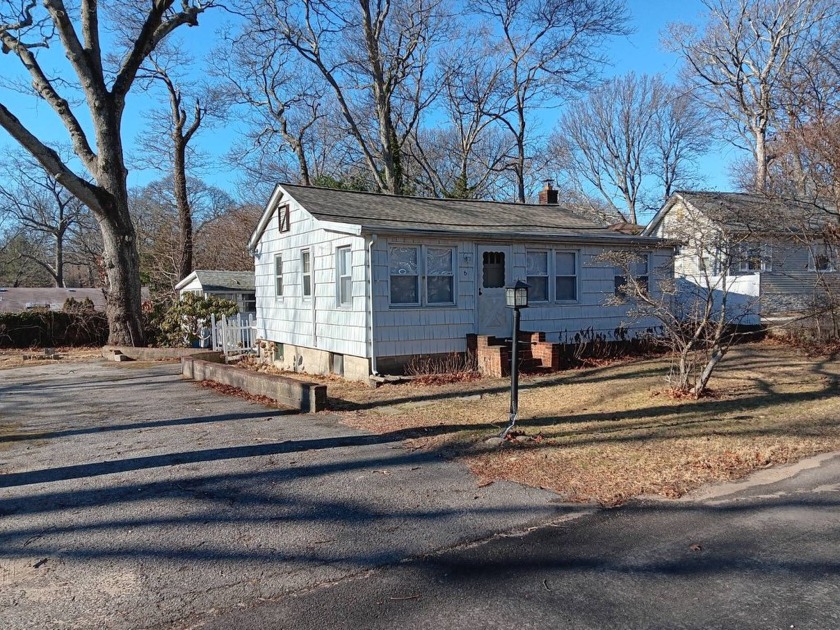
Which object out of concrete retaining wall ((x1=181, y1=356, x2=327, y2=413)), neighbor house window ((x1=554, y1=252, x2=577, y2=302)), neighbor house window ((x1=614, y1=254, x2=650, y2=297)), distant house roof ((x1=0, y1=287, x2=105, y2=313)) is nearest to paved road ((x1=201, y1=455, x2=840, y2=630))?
concrete retaining wall ((x1=181, y1=356, x2=327, y2=413))

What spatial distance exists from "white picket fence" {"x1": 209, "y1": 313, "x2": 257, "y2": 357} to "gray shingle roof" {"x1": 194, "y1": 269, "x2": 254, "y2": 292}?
6263 millimetres

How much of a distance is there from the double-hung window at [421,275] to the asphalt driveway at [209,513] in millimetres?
4412

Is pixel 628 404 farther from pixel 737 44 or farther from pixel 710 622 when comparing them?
pixel 737 44

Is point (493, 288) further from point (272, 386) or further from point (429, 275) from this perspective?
point (272, 386)

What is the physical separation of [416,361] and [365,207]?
13.1 feet

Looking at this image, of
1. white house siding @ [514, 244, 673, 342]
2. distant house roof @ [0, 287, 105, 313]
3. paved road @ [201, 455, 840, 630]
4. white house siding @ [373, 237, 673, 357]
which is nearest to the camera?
paved road @ [201, 455, 840, 630]

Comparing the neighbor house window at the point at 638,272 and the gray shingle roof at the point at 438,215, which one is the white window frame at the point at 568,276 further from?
the neighbor house window at the point at 638,272

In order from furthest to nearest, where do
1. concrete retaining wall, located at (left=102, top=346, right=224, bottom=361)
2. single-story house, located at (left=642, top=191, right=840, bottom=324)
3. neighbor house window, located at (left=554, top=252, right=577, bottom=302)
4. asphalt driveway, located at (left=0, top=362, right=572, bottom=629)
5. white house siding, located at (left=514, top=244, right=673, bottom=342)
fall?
concrete retaining wall, located at (left=102, top=346, right=224, bottom=361)
neighbor house window, located at (left=554, top=252, right=577, bottom=302)
white house siding, located at (left=514, top=244, right=673, bottom=342)
single-story house, located at (left=642, top=191, right=840, bottom=324)
asphalt driveway, located at (left=0, top=362, right=572, bottom=629)

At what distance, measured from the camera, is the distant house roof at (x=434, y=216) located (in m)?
12.7

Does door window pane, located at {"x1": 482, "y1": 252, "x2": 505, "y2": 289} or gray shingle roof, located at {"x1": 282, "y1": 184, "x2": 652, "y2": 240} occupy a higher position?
gray shingle roof, located at {"x1": 282, "y1": 184, "x2": 652, "y2": 240}

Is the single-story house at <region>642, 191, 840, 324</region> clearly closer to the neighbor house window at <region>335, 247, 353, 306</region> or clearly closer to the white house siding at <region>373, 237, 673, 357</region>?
the white house siding at <region>373, 237, 673, 357</region>

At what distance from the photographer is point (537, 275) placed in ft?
44.9

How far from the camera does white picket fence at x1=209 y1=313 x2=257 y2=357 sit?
17800mm

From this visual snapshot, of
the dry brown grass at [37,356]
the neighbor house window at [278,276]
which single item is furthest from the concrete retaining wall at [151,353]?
the neighbor house window at [278,276]
